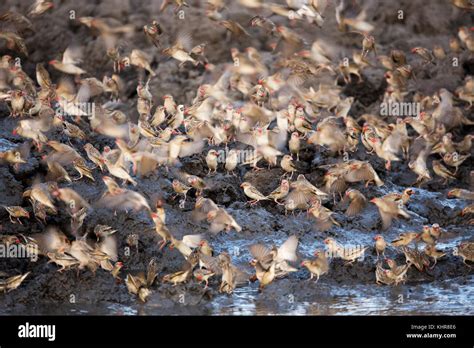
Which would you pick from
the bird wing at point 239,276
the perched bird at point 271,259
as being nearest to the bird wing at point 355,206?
the perched bird at point 271,259

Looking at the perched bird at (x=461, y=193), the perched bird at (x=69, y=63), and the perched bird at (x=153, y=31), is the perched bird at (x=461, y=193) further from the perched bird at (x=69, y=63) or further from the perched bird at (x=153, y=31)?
the perched bird at (x=69, y=63)

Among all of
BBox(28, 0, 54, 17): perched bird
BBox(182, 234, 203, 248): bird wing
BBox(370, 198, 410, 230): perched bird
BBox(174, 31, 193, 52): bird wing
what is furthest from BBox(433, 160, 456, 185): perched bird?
BBox(28, 0, 54, 17): perched bird

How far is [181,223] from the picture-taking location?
1149 cm

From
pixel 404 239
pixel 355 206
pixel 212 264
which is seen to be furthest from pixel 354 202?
pixel 212 264

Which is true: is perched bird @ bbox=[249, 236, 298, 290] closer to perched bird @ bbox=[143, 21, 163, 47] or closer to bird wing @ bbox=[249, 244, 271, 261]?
bird wing @ bbox=[249, 244, 271, 261]

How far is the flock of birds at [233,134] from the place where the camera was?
35.7 feet

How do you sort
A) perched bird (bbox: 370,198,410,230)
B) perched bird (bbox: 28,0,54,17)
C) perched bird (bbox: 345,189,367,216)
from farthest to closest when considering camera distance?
perched bird (bbox: 28,0,54,17), perched bird (bbox: 345,189,367,216), perched bird (bbox: 370,198,410,230)

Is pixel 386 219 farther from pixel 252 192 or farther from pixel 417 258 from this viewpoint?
pixel 252 192

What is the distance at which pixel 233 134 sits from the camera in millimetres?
12820

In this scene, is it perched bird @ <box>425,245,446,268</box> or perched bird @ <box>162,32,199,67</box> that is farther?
perched bird @ <box>162,32,199,67</box>

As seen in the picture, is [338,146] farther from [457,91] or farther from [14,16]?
[14,16]

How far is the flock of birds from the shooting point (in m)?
10.9

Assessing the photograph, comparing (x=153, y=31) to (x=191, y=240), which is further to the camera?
(x=153, y=31)

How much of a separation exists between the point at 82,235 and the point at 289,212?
7.28 ft
